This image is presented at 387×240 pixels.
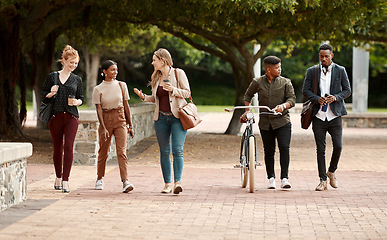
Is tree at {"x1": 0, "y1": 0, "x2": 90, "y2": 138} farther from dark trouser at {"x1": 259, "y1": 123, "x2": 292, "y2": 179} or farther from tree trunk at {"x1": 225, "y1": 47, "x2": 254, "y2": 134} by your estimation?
dark trouser at {"x1": 259, "y1": 123, "x2": 292, "y2": 179}

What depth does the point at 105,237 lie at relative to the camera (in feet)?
19.5

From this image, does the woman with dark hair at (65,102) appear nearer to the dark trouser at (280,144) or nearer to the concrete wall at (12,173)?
the concrete wall at (12,173)

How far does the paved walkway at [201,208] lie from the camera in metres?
6.21

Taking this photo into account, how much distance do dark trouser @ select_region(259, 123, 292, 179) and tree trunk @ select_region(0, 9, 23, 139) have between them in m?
8.11

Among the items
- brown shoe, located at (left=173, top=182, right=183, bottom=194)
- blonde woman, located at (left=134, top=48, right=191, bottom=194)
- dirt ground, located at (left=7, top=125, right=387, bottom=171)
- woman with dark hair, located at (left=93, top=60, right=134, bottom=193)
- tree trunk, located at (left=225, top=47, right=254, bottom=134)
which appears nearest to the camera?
blonde woman, located at (left=134, top=48, right=191, bottom=194)

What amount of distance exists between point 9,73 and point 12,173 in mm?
9204

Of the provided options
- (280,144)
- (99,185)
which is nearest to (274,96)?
(280,144)

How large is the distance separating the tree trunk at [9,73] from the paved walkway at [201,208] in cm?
499

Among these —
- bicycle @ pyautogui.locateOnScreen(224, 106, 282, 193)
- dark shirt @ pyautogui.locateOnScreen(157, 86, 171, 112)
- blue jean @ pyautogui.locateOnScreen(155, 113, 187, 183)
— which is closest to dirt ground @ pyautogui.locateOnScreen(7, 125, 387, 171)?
bicycle @ pyautogui.locateOnScreen(224, 106, 282, 193)

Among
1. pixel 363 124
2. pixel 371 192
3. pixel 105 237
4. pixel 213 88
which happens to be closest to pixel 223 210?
pixel 105 237

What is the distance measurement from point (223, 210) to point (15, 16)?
963cm

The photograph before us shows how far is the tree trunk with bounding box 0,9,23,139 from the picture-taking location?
15.5m

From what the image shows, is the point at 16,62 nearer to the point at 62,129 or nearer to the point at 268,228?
the point at 62,129

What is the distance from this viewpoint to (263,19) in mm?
16625
